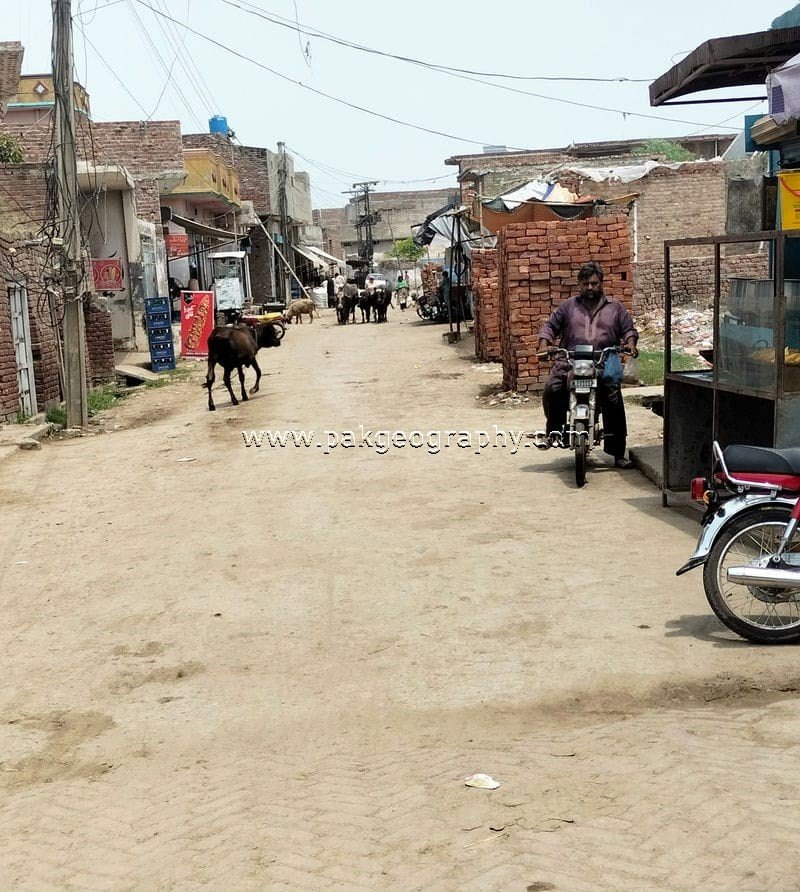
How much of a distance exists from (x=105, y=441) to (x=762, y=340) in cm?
936

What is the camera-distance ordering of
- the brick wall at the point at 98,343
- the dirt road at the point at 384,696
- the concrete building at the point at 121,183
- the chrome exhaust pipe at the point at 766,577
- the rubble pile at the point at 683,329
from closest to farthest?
the dirt road at the point at 384,696, the chrome exhaust pipe at the point at 766,577, the rubble pile at the point at 683,329, the brick wall at the point at 98,343, the concrete building at the point at 121,183

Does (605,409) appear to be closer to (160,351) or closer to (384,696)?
(384,696)

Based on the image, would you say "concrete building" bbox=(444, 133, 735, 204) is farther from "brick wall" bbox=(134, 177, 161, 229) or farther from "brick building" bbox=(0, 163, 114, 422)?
"brick building" bbox=(0, 163, 114, 422)

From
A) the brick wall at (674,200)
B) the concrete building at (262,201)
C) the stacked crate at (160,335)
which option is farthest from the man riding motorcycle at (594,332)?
the concrete building at (262,201)

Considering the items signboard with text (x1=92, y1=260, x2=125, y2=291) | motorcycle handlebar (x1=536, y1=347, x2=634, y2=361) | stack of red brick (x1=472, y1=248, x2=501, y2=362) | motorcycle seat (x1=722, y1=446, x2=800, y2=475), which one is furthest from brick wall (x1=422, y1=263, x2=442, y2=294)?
motorcycle seat (x1=722, y1=446, x2=800, y2=475)

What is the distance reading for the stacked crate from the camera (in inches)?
922

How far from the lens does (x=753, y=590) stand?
5281 millimetres

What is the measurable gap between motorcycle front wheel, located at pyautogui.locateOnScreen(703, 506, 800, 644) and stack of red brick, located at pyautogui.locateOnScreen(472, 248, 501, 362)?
13.9 metres

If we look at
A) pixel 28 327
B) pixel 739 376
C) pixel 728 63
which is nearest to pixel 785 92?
pixel 739 376

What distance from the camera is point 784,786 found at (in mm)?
3617

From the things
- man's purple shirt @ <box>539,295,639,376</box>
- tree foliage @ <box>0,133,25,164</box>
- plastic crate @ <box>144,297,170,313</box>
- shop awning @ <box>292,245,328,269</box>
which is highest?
tree foliage @ <box>0,133,25,164</box>

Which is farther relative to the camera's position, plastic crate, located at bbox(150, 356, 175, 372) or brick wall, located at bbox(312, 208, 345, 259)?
brick wall, located at bbox(312, 208, 345, 259)

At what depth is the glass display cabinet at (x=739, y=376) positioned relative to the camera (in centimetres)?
673

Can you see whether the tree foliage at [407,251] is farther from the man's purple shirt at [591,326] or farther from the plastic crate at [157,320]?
the man's purple shirt at [591,326]
